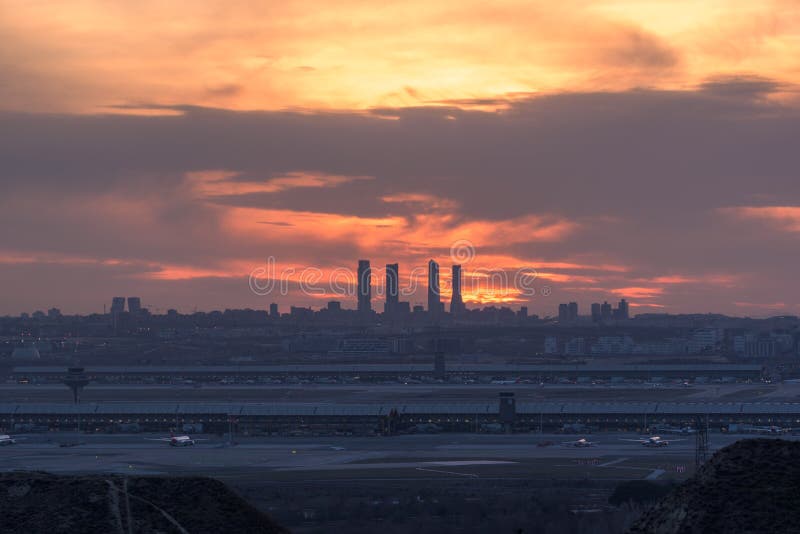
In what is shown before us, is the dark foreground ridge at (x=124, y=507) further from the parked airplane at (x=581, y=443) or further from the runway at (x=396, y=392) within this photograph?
the runway at (x=396, y=392)

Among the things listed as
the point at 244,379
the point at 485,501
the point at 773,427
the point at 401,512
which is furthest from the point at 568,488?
the point at 244,379

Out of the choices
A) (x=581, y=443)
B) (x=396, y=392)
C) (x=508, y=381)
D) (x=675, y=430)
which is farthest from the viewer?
(x=508, y=381)

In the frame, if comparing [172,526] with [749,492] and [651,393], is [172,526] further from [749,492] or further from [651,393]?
[651,393]

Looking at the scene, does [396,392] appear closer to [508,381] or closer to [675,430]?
[508,381]

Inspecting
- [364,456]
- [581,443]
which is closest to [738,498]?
[364,456]

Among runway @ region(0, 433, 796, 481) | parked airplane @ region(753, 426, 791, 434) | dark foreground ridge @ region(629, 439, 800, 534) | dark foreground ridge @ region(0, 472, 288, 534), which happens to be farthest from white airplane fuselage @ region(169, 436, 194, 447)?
dark foreground ridge @ region(629, 439, 800, 534)

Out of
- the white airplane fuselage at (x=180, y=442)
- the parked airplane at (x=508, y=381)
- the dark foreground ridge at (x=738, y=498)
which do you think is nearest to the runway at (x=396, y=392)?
the parked airplane at (x=508, y=381)

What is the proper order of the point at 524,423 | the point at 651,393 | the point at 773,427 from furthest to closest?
the point at 651,393 < the point at 524,423 < the point at 773,427
